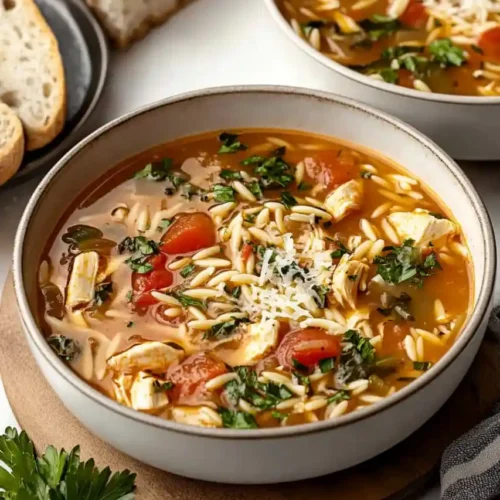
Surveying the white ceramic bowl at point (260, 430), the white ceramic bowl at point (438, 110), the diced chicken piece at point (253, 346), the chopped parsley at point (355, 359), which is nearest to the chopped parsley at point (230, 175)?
the white ceramic bowl at point (260, 430)

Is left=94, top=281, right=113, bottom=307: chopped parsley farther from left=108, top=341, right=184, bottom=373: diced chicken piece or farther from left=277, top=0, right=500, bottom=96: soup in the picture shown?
left=277, top=0, right=500, bottom=96: soup

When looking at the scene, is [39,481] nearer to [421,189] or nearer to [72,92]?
[421,189]

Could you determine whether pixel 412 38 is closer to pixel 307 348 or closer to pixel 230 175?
pixel 230 175

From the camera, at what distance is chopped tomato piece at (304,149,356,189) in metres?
2.98

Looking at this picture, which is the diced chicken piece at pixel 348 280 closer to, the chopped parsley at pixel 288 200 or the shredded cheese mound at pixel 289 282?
the shredded cheese mound at pixel 289 282

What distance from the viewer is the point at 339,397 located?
2402mm

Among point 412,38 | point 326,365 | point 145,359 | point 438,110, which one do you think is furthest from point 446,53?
point 145,359

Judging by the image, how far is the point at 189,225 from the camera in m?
2.81

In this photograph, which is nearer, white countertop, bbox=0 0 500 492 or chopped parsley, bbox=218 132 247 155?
chopped parsley, bbox=218 132 247 155

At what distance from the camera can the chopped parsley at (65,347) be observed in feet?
8.23

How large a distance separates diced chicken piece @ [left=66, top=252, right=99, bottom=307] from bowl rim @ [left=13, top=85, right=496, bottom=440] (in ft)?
0.59

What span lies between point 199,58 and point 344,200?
1.35 metres

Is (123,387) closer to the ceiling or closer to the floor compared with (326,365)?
closer to the ceiling

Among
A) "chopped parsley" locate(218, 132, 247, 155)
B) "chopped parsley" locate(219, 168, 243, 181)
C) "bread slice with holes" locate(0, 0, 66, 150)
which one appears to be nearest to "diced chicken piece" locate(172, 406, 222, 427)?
"chopped parsley" locate(219, 168, 243, 181)
